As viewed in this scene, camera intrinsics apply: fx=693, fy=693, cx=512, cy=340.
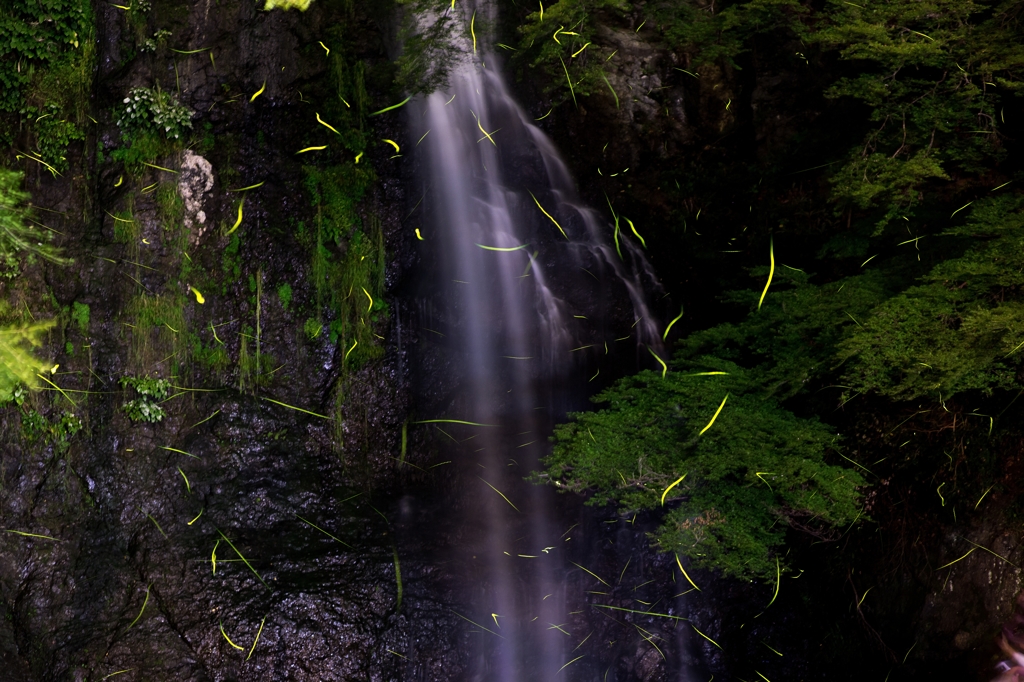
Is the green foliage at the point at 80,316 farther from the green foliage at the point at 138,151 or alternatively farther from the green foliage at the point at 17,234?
the green foliage at the point at 138,151

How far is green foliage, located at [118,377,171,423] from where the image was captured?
14.8 feet

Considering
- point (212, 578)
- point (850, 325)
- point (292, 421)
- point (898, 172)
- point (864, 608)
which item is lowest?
point (864, 608)

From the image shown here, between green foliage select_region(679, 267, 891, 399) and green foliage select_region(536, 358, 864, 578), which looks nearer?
green foliage select_region(536, 358, 864, 578)

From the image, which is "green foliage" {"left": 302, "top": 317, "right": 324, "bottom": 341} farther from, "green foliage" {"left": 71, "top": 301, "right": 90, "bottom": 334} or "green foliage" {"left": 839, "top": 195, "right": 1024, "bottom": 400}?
"green foliage" {"left": 839, "top": 195, "right": 1024, "bottom": 400}

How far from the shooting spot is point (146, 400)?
14.9ft

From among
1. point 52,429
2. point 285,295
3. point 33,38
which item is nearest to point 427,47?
point 285,295

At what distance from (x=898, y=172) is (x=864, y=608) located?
8.17 ft

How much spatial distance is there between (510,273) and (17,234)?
10.7 feet

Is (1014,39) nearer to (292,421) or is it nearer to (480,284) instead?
(480,284)

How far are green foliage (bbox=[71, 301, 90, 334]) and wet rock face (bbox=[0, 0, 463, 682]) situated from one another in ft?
0.09

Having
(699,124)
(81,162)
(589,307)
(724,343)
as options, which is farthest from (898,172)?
(81,162)

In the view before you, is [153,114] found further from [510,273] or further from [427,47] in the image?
[510,273]

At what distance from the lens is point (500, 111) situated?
5.43 metres

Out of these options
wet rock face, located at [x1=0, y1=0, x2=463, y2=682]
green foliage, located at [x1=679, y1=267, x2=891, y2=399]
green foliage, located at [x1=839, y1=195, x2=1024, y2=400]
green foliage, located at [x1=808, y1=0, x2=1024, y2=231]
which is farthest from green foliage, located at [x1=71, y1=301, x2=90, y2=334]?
green foliage, located at [x1=808, y1=0, x2=1024, y2=231]
